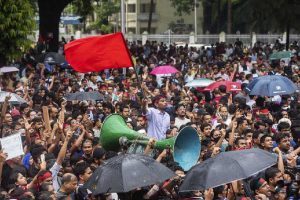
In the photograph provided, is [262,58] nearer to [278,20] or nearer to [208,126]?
[278,20]

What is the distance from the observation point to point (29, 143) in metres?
10.8

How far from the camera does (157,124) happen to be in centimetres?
1249

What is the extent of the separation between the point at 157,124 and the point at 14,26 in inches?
353

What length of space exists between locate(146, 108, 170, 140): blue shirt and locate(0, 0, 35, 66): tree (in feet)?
28.5

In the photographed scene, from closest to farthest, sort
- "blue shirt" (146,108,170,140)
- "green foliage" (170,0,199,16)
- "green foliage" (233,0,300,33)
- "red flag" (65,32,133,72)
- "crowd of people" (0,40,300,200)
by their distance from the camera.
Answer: "crowd of people" (0,40,300,200) → "blue shirt" (146,108,170,140) → "red flag" (65,32,133,72) → "green foliage" (233,0,300,33) → "green foliage" (170,0,199,16)

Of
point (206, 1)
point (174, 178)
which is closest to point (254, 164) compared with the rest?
point (174, 178)

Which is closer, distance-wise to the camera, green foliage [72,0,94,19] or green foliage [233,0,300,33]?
green foliage [72,0,94,19]

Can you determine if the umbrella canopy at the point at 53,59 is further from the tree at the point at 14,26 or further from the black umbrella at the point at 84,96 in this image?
the black umbrella at the point at 84,96

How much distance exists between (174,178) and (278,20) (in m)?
24.3

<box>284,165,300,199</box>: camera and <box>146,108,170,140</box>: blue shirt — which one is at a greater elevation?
<box>146,108,170,140</box>: blue shirt

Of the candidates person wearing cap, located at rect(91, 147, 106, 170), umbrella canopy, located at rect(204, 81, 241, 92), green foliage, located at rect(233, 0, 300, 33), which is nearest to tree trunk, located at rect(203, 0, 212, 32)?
green foliage, located at rect(233, 0, 300, 33)

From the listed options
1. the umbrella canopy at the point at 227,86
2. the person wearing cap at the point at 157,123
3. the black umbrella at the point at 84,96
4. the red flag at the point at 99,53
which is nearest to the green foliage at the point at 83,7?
the umbrella canopy at the point at 227,86

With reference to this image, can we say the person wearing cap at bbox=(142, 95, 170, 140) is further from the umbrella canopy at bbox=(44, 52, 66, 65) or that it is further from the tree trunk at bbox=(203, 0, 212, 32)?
the tree trunk at bbox=(203, 0, 212, 32)

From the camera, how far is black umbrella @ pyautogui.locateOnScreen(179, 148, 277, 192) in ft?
25.4
